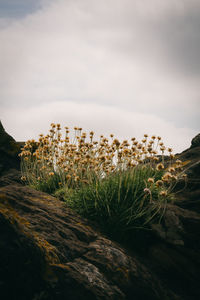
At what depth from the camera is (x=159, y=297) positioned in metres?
3.01

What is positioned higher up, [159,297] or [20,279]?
[20,279]

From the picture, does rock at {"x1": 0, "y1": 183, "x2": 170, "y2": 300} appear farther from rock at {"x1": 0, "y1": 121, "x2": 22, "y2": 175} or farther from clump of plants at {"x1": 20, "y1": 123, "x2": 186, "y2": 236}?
rock at {"x1": 0, "y1": 121, "x2": 22, "y2": 175}

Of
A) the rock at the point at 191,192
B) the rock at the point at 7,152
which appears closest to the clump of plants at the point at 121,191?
the rock at the point at 191,192

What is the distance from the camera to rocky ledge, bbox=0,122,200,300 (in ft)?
7.19

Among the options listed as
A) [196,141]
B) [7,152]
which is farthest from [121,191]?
[7,152]

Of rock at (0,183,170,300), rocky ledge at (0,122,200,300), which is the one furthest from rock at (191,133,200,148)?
rock at (0,183,170,300)

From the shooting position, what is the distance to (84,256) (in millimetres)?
2934

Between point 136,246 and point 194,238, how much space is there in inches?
34.2

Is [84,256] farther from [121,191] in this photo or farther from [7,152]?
[7,152]

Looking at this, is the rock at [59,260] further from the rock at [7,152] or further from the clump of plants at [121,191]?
the rock at [7,152]

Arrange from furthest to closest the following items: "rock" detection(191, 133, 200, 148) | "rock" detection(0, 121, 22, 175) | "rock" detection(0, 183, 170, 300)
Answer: "rock" detection(0, 121, 22, 175)
"rock" detection(191, 133, 200, 148)
"rock" detection(0, 183, 170, 300)

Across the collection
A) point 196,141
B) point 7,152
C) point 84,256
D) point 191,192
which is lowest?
point 84,256

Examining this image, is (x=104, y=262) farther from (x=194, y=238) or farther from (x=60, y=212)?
(x=194, y=238)

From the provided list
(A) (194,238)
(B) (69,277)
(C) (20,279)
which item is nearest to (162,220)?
(A) (194,238)
